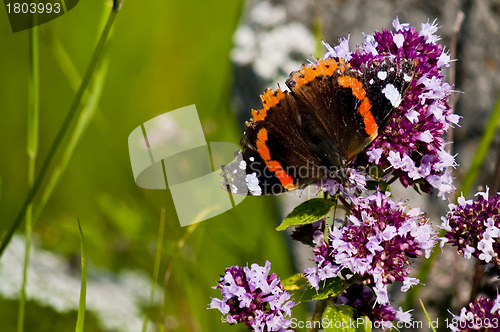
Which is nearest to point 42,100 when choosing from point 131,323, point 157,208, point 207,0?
point 157,208

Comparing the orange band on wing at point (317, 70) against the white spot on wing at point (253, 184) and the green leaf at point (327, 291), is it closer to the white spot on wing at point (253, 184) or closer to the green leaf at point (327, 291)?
the white spot on wing at point (253, 184)

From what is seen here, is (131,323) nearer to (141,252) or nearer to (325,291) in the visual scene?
(141,252)

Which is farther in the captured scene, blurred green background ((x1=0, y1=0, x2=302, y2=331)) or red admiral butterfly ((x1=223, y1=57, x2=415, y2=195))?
blurred green background ((x1=0, y1=0, x2=302, y2=331))

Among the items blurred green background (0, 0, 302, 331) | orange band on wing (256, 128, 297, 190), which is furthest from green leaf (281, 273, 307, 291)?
blurred green background (0, 0, 302, 331)

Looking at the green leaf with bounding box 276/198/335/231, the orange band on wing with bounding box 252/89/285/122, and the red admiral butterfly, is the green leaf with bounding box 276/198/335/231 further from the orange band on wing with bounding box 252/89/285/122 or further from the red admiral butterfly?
the orange band on wing with bounding box 252/89/285/122

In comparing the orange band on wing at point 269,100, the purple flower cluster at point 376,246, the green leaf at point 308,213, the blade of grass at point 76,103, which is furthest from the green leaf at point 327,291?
the blade of grass at point 76,103

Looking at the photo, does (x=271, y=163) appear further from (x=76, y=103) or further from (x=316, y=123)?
(x=76, y=103)
